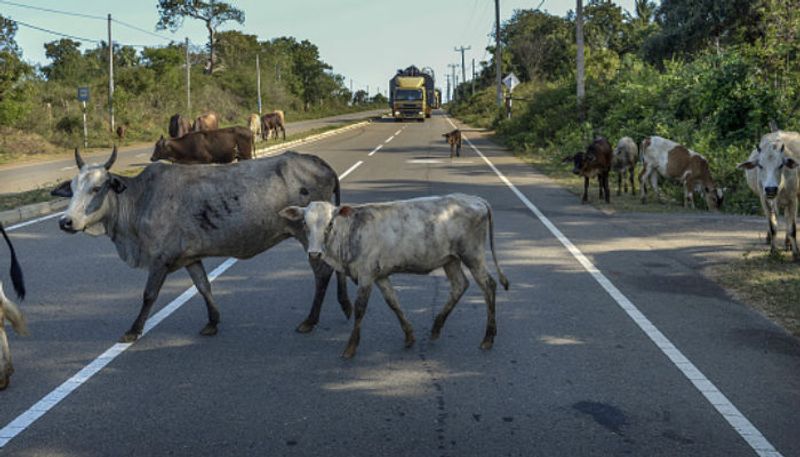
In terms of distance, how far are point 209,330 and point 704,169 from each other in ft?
37.9

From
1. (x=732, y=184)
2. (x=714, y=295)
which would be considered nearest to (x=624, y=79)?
(x=732, y=184)

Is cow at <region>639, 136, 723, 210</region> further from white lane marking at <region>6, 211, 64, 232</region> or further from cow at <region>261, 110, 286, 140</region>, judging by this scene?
cow at <region>261, 110, 286, 140</region>

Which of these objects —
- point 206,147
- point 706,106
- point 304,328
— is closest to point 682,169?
point 706,106

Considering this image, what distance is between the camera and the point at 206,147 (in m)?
19.9

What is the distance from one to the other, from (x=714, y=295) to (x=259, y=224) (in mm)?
4532

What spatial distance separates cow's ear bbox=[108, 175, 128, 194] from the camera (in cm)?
714

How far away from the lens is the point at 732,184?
1767 centimetres

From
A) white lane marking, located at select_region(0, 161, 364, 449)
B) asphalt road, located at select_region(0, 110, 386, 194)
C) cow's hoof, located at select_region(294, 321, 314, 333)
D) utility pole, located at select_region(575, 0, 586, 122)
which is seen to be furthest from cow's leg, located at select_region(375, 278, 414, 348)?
utility pole, located at select_region(575, 0, 586, 122)

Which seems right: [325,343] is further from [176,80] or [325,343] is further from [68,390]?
[176,80]

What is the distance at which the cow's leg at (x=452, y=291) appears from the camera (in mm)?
6945

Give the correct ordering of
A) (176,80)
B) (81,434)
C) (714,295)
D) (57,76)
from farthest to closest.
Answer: (57,76) < (176,80) < (714,295) < (81,434)

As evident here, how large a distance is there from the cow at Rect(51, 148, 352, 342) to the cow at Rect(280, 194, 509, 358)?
1.95 feet

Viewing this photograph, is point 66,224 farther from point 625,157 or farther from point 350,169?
point 350,169

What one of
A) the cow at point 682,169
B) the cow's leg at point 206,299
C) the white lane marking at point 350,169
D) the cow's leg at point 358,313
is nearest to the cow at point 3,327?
the cow's leg at point 206,299
